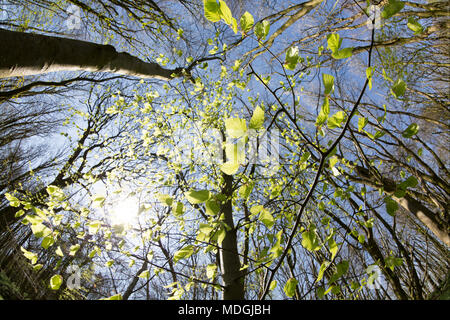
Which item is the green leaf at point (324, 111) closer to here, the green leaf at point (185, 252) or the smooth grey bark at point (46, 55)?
the green leaf at point (185, 252)

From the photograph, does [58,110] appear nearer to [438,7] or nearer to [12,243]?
[12,243]

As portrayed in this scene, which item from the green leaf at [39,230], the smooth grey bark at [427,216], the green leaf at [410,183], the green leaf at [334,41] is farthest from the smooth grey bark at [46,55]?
the smooth grey bark at [427,216]

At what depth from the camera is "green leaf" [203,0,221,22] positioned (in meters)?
0.60

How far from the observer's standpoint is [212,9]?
61 centimetres

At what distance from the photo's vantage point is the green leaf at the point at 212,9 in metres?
0.60

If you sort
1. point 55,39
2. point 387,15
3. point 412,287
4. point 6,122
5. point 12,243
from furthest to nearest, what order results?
1. point 6,122
2. point 12,243
3. point 412,287
4. point 55,39
5. point 387,15

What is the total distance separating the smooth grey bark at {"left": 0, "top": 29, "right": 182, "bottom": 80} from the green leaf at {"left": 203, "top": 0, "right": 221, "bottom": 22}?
1.21 meters

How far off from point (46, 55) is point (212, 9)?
1.28 metres

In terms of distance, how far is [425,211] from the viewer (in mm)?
2262

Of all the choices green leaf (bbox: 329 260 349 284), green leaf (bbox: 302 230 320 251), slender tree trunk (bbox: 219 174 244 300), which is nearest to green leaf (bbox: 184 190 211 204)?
green leaf (bbox: 302 230 320 251)

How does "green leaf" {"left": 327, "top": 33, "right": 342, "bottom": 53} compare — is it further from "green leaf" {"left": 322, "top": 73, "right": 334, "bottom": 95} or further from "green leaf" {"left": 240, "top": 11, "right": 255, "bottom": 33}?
"green leaf" {"left": 240, "top": 11, "right": 255, "bottom": 33}

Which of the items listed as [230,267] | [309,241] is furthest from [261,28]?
[230,267]
